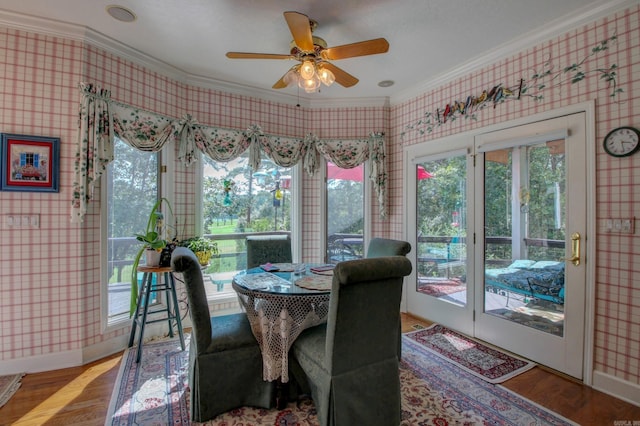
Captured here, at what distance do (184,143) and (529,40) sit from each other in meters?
3.35

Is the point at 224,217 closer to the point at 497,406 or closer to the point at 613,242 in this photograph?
the point at 497,406

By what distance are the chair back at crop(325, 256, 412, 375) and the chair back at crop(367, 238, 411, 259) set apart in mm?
1028

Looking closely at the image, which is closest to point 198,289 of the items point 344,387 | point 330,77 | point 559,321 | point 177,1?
point 344,387

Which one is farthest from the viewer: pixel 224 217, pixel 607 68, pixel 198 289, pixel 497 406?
pixel 224 217

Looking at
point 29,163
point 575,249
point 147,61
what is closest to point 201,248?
point 29,163

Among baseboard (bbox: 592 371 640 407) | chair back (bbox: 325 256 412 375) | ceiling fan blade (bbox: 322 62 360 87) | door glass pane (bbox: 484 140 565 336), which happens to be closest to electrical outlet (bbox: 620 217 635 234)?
door glass pane (bbox: 484 140 565 336)

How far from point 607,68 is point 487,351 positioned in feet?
7.96

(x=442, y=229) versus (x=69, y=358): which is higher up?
(x=442, y=229)

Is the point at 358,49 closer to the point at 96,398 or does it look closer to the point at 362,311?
the point at 362,311

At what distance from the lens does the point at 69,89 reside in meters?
2.50

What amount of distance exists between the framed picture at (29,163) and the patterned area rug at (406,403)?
1626 millimetres

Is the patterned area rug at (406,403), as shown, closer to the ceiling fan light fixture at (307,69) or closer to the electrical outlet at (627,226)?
the electrical outlet at (627,226)

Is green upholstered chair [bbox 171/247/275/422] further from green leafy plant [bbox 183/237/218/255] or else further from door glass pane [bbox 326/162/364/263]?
door glass pane [bbox 326/162/364/263]

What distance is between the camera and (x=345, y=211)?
412cm
